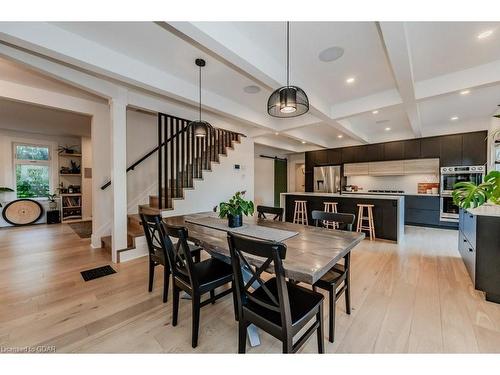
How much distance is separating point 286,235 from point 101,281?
2.32 m

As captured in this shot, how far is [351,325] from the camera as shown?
1.80 meters

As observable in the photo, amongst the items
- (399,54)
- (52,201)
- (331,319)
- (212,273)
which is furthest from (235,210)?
(52,201)

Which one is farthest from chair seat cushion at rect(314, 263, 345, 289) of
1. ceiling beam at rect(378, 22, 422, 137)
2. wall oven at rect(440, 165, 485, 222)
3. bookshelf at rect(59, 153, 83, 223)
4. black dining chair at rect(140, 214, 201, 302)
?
bookshelf at rect(59, 153, 83, 223)

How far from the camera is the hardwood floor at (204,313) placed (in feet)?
5.22

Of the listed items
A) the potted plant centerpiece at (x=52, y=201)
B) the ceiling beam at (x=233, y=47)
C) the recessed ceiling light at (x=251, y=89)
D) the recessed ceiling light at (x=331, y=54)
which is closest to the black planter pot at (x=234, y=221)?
the ceiling beam at (x=233, y=47)

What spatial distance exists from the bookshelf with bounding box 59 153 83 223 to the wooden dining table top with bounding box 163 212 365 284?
6.26 m

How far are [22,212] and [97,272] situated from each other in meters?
4.97

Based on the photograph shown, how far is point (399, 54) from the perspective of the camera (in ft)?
6.71

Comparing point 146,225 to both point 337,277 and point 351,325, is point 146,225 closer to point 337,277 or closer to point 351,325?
point 337,277

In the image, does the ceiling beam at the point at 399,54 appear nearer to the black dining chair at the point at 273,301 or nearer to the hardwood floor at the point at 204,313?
the black dining chair at the point at 273,301

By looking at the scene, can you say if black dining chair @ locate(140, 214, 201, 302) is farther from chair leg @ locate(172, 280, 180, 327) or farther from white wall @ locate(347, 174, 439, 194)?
white wall @ locate(347, 174, 439, 194)

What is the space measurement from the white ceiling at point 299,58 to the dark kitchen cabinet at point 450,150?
57.2 inches

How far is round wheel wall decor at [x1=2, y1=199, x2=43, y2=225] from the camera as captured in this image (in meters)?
5.55
